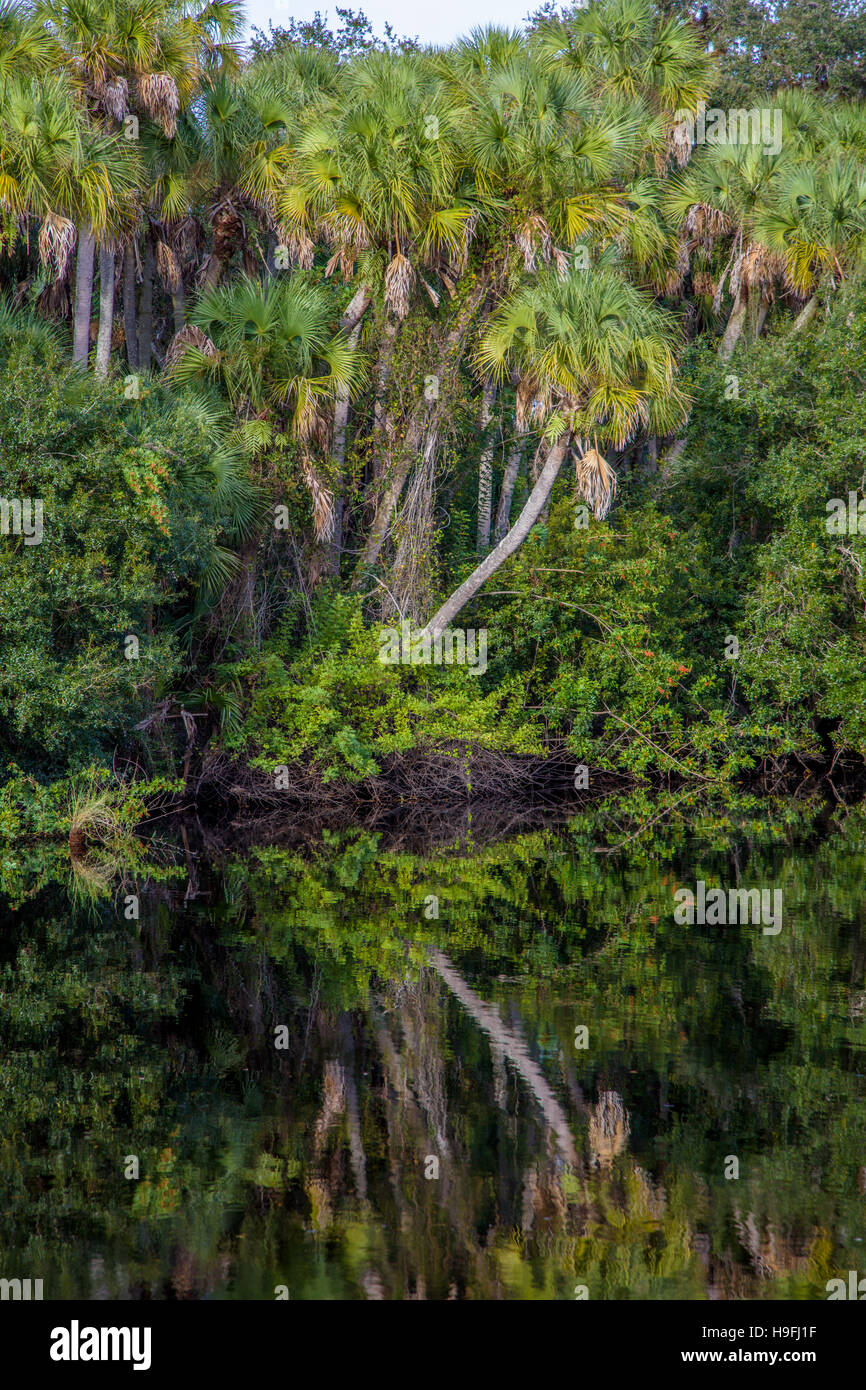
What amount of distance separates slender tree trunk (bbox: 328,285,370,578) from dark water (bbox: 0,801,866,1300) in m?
9.34

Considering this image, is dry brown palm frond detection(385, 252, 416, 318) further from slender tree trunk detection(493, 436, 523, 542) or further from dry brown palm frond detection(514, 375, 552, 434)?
slender tree trunk detection(493, 436, 523, 542)

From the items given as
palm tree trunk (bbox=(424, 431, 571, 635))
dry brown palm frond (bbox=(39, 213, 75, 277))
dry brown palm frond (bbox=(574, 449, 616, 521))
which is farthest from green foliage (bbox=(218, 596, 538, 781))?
dry brown palm frond (bbox=(39, 213, 75, 277))

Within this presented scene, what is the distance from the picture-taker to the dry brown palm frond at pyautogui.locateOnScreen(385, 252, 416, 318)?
17.6 metres

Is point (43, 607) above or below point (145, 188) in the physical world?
below

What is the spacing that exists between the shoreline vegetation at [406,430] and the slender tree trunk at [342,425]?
0.26ft

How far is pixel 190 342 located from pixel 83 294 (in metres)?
1.96

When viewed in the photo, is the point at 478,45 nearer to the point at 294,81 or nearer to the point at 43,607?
the point at 294,81

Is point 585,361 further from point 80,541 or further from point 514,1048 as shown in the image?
point 514,1048

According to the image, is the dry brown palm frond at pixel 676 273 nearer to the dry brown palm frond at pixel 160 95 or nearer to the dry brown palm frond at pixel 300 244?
the dry brown palm frond at pixel 300 244

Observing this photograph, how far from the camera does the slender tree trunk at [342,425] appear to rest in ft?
65.2
